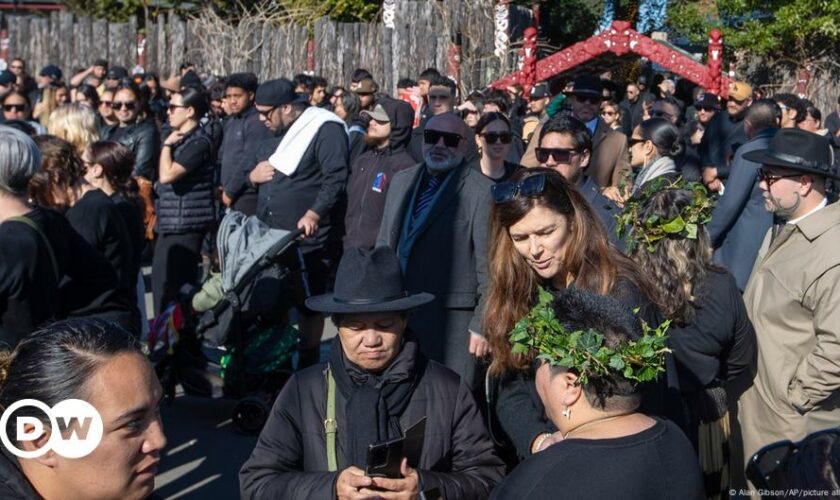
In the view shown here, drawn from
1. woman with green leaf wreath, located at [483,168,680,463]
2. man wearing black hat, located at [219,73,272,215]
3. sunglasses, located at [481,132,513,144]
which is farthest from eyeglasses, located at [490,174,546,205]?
man wearing black hat, located at [219,73,272,215]

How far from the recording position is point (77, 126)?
797cm

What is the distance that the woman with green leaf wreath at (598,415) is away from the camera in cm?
266

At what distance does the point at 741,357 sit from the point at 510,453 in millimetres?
1168

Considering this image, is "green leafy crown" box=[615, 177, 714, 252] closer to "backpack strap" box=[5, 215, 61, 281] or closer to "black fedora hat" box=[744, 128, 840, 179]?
"black fedora hat" box=[744, 128, 840, 179]

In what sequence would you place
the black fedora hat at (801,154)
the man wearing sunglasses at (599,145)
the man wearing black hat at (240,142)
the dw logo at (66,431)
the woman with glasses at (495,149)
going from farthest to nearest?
the man wearing black hat at (240,142) → the man wearing sunglasses at (599,145) → the woman with glasses at (495,149) → the black fedora hat at (801,154) → the dw logo at (66,431)

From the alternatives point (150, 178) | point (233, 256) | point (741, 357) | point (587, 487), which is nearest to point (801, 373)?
point (741, 357)

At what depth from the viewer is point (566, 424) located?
2.92 meters

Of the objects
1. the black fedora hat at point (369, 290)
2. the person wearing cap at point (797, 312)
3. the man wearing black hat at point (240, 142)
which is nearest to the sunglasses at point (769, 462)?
the black fedora hat at point (369, 290)

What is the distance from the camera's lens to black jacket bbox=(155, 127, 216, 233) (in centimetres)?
816

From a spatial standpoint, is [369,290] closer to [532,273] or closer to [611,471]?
[532,273]

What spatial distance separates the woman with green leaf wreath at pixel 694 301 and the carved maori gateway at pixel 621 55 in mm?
10976

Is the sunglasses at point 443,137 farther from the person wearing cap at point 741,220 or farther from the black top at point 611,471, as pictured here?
the black top at point 611,471

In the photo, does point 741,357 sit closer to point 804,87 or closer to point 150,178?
point 150,178

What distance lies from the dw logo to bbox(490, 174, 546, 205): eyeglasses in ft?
7.05
